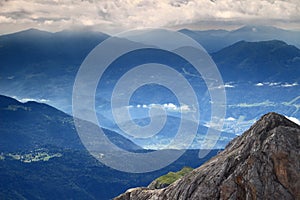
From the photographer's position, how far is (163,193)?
→ 238ft

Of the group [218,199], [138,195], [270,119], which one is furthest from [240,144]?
[138,195]

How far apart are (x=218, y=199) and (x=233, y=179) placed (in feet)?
10.0

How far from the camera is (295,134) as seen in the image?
60.4m

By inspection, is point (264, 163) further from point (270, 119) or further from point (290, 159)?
point (270, 119)

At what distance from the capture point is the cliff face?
5766 centimetres

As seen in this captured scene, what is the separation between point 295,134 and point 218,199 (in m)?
11.2

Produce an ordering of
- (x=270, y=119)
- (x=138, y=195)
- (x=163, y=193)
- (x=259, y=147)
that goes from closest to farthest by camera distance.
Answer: (x=259, y=147) < (x=270, y=119) < (x=163, y=193) < (x=138, y=195)

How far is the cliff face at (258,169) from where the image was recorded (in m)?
57.7

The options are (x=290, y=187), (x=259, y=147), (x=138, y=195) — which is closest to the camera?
(x=290, y=187)

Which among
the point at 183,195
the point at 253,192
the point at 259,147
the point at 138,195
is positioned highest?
the point at 259,147

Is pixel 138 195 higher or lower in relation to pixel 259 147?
lower

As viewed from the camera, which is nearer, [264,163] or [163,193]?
[264,163]

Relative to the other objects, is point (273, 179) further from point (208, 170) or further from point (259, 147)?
point (208, 170)

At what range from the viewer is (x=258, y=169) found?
59094mm
